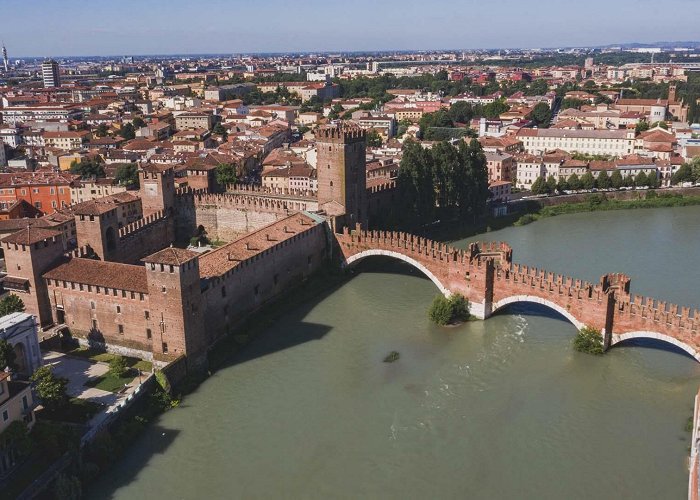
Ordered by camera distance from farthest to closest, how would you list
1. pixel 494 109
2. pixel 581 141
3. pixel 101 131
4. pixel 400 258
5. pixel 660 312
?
pixel 494 109 → pixel 101 131 → pixel 581 141 → pixel 400 258 → pixel 660 312

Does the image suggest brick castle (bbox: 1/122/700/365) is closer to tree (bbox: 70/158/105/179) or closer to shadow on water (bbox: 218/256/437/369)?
shadow on water (bbox: 218/256/437/369)

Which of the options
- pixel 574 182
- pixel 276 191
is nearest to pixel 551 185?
pixel 574 182

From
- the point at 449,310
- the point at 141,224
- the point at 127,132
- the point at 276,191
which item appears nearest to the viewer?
the point at 449,310

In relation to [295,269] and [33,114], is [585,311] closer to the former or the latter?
[295,269]

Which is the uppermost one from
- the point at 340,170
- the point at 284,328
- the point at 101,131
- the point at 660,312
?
the point at 340,170

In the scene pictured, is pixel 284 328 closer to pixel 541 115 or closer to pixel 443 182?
pixel 443 182

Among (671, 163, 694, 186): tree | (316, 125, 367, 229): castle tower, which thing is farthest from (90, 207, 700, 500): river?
(671, 163, 694, 186): tree
